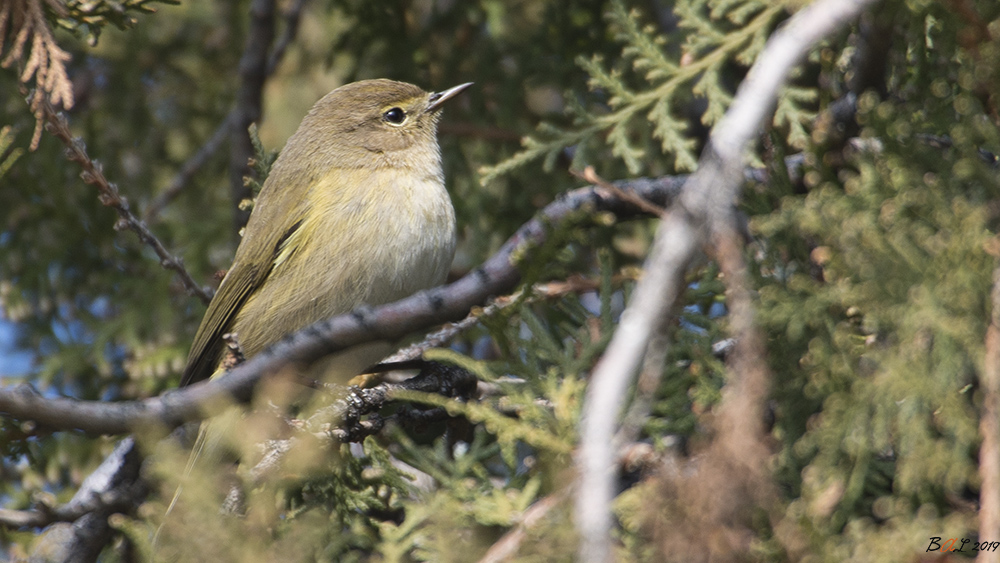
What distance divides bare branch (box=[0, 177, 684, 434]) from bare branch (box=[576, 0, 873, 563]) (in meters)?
0.67

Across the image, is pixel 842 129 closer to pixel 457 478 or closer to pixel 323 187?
pixel 457 478

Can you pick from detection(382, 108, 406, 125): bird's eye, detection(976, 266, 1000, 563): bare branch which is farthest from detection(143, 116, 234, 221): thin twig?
detection(976, 266, 1000, 563): bare branch

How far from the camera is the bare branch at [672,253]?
5.17 feet

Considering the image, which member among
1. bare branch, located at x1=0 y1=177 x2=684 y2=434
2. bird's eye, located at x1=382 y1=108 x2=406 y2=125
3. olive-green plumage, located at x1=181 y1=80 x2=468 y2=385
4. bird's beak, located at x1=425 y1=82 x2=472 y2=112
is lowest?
bare branch, located at x1=0 y1=177 x2=684 y2=434

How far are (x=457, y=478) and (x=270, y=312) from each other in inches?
87.0

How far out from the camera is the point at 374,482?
11.6 ft

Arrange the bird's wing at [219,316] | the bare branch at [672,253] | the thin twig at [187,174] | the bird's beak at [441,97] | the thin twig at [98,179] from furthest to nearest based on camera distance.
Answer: the thin twig at [187,174] → the bird's beak at [441,97] → the bird's wing at [219,316] → the thin twig at [98,179] → the bare branch at [672,253]

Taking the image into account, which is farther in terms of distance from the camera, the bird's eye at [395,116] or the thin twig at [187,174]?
the thin twig at [187,174]

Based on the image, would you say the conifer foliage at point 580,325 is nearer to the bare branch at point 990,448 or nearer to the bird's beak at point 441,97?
the bare branch at point 990,448

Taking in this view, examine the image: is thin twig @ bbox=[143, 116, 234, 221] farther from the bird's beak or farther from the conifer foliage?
the bird's beak

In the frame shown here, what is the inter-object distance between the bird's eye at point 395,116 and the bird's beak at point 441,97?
150 mm

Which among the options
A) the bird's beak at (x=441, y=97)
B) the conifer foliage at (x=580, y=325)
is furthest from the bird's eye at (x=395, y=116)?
the conifer foliage at (x=580, y=325)

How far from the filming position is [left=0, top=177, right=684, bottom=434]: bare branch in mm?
2369

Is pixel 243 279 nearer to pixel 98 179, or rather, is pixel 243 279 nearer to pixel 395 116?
pixel 98 179
